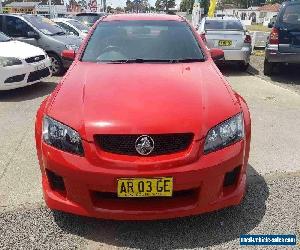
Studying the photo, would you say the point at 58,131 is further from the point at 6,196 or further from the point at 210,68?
the point at 210,68

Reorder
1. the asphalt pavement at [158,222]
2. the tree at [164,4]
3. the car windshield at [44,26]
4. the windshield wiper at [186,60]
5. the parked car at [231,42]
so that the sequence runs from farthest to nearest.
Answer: the tree at [164,4] < the car windshield at [44,26] < the parked car at [231,42] < the windshield wiper at [186,60] < the asphalt pavement at [158,222]

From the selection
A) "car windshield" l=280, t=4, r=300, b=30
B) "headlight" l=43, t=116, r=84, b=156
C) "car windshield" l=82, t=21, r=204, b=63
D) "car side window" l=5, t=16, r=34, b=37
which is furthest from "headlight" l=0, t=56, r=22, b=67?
"car windshield" l=280, t=4, r=300, b=30

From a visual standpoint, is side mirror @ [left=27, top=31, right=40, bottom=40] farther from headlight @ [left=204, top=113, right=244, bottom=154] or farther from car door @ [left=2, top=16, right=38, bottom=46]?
headlight @ [left=204, top=113, right=244, bottom=154]

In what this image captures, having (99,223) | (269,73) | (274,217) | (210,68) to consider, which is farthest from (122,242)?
(269,73)

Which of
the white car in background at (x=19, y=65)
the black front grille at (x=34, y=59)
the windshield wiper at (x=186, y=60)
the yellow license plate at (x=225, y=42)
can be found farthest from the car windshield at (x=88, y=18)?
the windshield wiper at (x=186, y=60)

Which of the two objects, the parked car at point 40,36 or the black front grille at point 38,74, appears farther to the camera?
the parked car at point 40,36

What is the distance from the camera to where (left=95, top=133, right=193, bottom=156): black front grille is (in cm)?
250

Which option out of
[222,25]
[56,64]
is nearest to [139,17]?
[56,64]

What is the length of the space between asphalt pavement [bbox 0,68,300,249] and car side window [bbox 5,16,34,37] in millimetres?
5268

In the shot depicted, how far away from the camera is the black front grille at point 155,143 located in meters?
2.50

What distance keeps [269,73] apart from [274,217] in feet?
21.7

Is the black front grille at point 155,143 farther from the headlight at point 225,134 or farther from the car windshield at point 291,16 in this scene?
the car windshield at point 291,16

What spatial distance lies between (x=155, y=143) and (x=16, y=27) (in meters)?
8.06

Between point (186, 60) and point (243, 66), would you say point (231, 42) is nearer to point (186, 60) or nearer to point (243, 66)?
point (243, 66)
